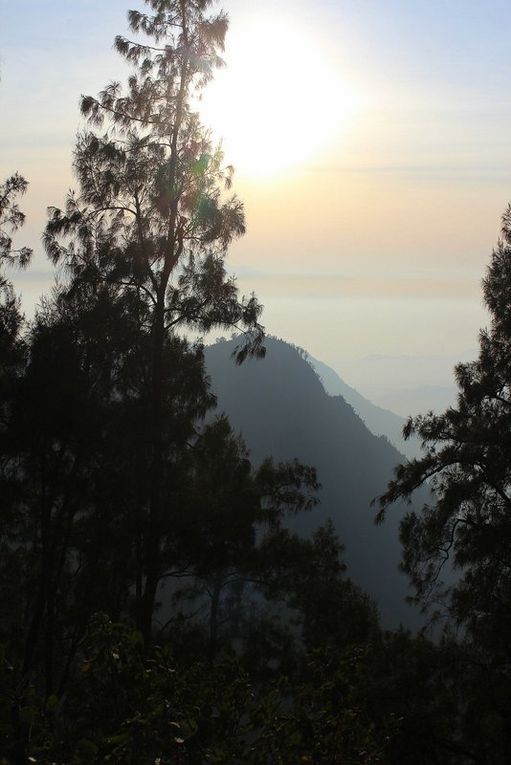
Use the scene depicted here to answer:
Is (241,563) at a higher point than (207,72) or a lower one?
lower

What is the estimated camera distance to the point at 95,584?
58.9 ft

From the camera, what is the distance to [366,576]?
174875mm

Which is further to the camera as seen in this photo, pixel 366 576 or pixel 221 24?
pixel 366 576

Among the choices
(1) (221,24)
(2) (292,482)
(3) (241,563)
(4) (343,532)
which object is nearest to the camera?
(1) (221,24)

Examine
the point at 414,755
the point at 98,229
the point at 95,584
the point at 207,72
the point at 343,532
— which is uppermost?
the point at 343,532

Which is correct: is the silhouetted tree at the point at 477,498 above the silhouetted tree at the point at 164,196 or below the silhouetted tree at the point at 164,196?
below

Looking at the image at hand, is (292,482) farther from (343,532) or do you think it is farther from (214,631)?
(343,532)

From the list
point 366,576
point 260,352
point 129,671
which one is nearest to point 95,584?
point 260,352

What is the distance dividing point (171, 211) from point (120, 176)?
130cm

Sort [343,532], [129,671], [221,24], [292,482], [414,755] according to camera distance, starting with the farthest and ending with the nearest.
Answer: [343,532]
[292,482]
[221,24]
[414,755]
[129,671]

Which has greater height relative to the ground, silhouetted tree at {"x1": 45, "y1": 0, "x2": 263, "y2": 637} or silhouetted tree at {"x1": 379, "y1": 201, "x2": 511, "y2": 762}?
silhouetted tree at {"x1": 45, "y1": 0, "x2": 263, "y2": 637}

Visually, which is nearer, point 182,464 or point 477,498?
point 477,498

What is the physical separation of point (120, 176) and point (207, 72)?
283 cm

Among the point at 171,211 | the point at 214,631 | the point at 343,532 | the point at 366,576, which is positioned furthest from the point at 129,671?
the point at 343,532
